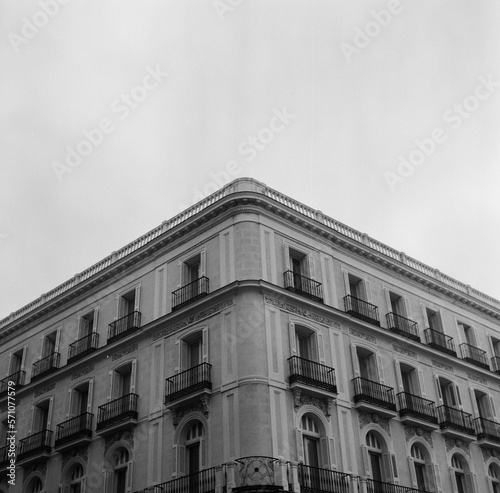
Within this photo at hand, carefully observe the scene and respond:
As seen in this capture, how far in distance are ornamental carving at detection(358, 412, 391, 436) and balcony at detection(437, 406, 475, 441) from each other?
12.0 feet

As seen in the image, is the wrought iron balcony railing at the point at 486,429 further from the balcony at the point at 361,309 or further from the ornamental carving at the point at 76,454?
the ornamental carving at the point at 76,454

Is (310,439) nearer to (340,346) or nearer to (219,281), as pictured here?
(340,346)

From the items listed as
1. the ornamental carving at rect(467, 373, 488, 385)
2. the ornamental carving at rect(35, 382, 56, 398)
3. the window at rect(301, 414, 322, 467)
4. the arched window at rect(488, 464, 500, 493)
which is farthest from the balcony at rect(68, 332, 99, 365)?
the arched window at rect(488, 464, 500, 493)

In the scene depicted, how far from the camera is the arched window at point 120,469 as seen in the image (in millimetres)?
31750

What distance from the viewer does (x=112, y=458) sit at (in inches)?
1275

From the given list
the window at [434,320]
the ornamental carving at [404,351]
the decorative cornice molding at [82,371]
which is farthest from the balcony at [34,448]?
the window at [434,320]

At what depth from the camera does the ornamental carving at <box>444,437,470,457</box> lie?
3438cm

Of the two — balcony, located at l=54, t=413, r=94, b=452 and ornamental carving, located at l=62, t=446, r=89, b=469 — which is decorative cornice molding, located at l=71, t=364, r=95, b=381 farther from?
ornamental carving, located at l=62, t=446, r=89, b=469

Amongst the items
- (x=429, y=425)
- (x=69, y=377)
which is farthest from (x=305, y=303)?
(x=69, y=377)

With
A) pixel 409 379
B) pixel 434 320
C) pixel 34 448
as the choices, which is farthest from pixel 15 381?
pixel 434 320

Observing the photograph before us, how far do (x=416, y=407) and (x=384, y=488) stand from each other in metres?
5.08

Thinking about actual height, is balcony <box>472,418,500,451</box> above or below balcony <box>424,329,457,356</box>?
below

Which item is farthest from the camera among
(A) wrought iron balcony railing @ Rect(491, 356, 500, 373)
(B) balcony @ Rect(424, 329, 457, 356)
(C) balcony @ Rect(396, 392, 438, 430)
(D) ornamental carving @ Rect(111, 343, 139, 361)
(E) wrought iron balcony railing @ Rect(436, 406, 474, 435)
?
(A) wrought iron balcony railing @ Rect(491, 356, 500, 373)

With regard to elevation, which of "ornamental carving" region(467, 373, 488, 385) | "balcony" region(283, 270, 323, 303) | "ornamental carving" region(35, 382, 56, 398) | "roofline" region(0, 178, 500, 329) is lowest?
"ornamental carving" region(467, 373, 488, 385)
